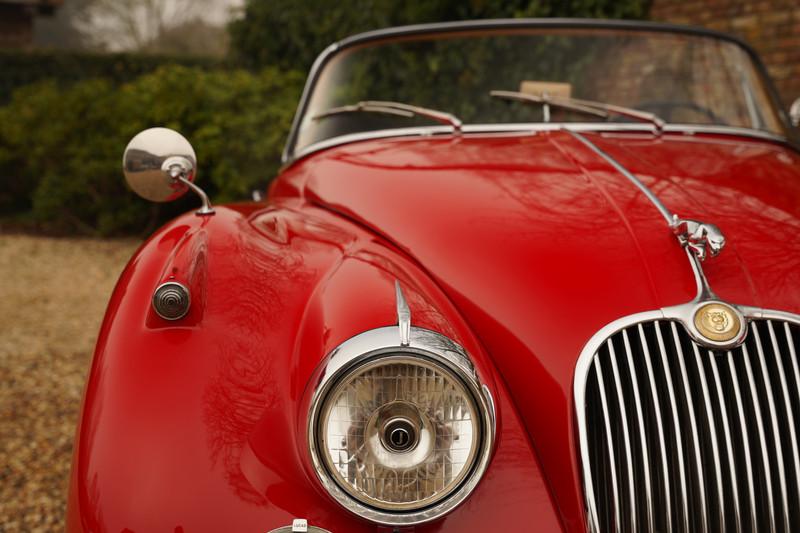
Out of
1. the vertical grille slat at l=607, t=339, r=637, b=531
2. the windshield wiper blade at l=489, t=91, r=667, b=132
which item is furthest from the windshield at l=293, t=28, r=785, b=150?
the vertical grille slat at l=607, t=339, r=637, b=531

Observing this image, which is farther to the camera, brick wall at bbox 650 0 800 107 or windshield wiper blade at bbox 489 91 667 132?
brick wall at bbox 650 0 800 107

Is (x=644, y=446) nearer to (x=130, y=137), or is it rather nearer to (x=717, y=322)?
(x=717, y=322)

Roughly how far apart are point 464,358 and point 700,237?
0.59m

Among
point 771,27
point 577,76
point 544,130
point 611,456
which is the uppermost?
point 771,27

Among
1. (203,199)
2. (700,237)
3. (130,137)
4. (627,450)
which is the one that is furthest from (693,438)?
(130,137)

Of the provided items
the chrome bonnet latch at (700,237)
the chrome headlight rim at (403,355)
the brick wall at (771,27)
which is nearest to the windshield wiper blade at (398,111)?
the chrome bonnet latch at (700,237)

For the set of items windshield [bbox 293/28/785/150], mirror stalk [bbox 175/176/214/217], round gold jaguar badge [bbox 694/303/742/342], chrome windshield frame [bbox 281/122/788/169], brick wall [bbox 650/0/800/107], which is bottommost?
round gold jaguar badge [bbox 694/303/742/342]

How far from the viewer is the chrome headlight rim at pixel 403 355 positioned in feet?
3.89

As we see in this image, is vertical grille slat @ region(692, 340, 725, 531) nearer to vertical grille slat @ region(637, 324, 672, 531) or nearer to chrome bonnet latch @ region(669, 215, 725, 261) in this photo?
vertical grille slat @ region(637, 324, 672, 531)

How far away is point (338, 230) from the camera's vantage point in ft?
6.19

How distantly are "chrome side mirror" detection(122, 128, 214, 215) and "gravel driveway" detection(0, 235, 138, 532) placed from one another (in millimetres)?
1565

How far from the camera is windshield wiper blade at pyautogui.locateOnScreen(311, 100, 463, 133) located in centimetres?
250

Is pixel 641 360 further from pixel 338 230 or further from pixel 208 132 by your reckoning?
pixel 208 132

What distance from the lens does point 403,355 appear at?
121 cm
